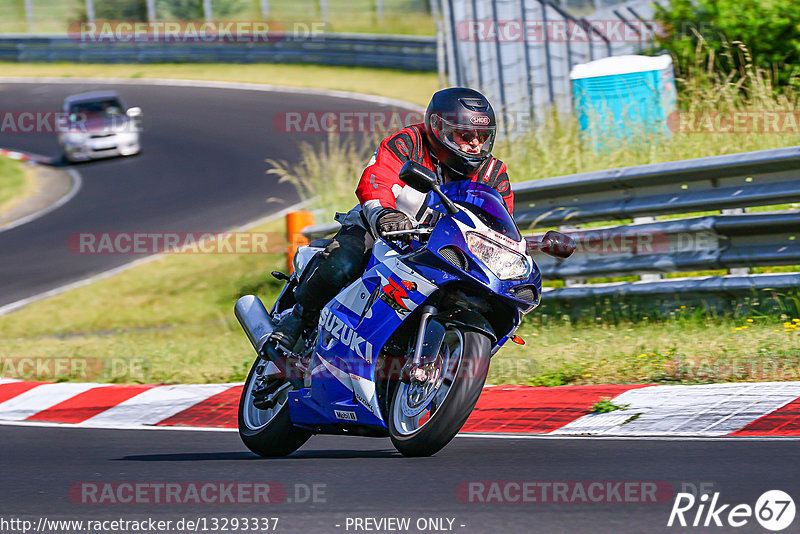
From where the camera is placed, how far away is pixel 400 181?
6.05 m

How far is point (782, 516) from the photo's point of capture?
4117 millimetres

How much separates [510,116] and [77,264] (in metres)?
7.04

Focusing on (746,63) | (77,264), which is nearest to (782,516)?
(746,63)

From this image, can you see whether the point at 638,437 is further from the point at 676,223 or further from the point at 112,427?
the point at 112,427

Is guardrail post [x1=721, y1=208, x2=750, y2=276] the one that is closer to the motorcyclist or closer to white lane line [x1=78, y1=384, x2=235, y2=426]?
the motorcyclist

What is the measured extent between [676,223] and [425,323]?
403 cm

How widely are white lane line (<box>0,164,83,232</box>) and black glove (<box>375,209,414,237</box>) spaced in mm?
15625

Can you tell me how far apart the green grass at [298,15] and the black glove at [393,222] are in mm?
34669

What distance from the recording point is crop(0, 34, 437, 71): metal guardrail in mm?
34750

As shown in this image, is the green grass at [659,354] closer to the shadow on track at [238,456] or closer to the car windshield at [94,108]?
the shadow on track at [238,456]

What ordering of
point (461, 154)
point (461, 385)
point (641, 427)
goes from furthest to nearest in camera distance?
point (641, 427), point (461, 154), point (461, 385)

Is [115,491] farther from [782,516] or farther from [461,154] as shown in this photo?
[782,516]

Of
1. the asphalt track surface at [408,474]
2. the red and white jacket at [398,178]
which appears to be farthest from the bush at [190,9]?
the red and white jacket at [398,178]

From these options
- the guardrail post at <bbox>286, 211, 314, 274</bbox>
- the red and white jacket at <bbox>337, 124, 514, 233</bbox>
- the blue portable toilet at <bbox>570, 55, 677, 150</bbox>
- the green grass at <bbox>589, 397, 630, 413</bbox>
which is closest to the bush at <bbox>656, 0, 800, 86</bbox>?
the blue portable toilet at <bbox>570, 55, 677, 150</bbox>
